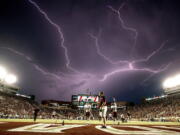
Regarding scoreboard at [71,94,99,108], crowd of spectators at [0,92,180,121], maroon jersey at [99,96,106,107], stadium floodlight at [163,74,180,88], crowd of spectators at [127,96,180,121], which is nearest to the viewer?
maroon jersey at [99,96,106,107]

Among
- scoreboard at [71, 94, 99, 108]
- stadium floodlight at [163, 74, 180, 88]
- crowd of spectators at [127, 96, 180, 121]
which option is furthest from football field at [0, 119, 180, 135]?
stadium floodlight at [163, 74, 180, 88]

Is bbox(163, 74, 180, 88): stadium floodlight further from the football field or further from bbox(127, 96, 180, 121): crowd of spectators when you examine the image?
the football field

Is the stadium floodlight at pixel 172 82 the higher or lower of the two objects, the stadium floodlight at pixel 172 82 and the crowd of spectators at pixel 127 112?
the higher

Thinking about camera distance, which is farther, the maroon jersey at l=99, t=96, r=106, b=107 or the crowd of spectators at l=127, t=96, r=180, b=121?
the crowd of spectators at l=127, t=96, r=180, b=121

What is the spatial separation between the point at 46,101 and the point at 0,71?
37.1 meters

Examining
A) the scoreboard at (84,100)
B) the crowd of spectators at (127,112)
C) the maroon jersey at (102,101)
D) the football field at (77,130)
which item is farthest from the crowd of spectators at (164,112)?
the football field at (77,130)

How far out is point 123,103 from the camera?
88.1 m

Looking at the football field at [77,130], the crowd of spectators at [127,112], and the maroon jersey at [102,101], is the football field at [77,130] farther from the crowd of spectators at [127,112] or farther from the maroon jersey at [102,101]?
the crowd of spectators at [127,112]

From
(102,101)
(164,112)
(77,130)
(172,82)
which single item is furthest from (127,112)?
(77,130)

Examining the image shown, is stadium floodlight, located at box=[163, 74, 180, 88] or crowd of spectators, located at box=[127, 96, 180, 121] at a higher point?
stadium floodlight, located at box=[163, 74, 180, 88]

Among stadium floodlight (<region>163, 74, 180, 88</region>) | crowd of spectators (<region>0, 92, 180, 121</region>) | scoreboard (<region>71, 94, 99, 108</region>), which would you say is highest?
stadium floodlight (<region>163, 74, 180, 88</region>)

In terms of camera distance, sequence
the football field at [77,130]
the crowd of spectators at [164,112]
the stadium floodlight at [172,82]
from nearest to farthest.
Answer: the football field at [77,130] → the crowd of spectators at [164,112] → the stadium floodlight at [172,82]

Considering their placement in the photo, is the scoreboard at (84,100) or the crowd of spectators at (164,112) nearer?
the crowd of spectators at (164,112)

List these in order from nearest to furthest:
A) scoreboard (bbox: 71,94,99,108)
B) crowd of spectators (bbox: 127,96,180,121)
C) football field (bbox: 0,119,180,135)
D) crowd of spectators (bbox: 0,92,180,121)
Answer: football field (bbox: 0,119,180,135)
crowd of spectators (bbox: 127,96,180,121)
crowd of spectators (bbox: 0,92,180,121)
scoreboard (bbox: 71,94,99,108)
